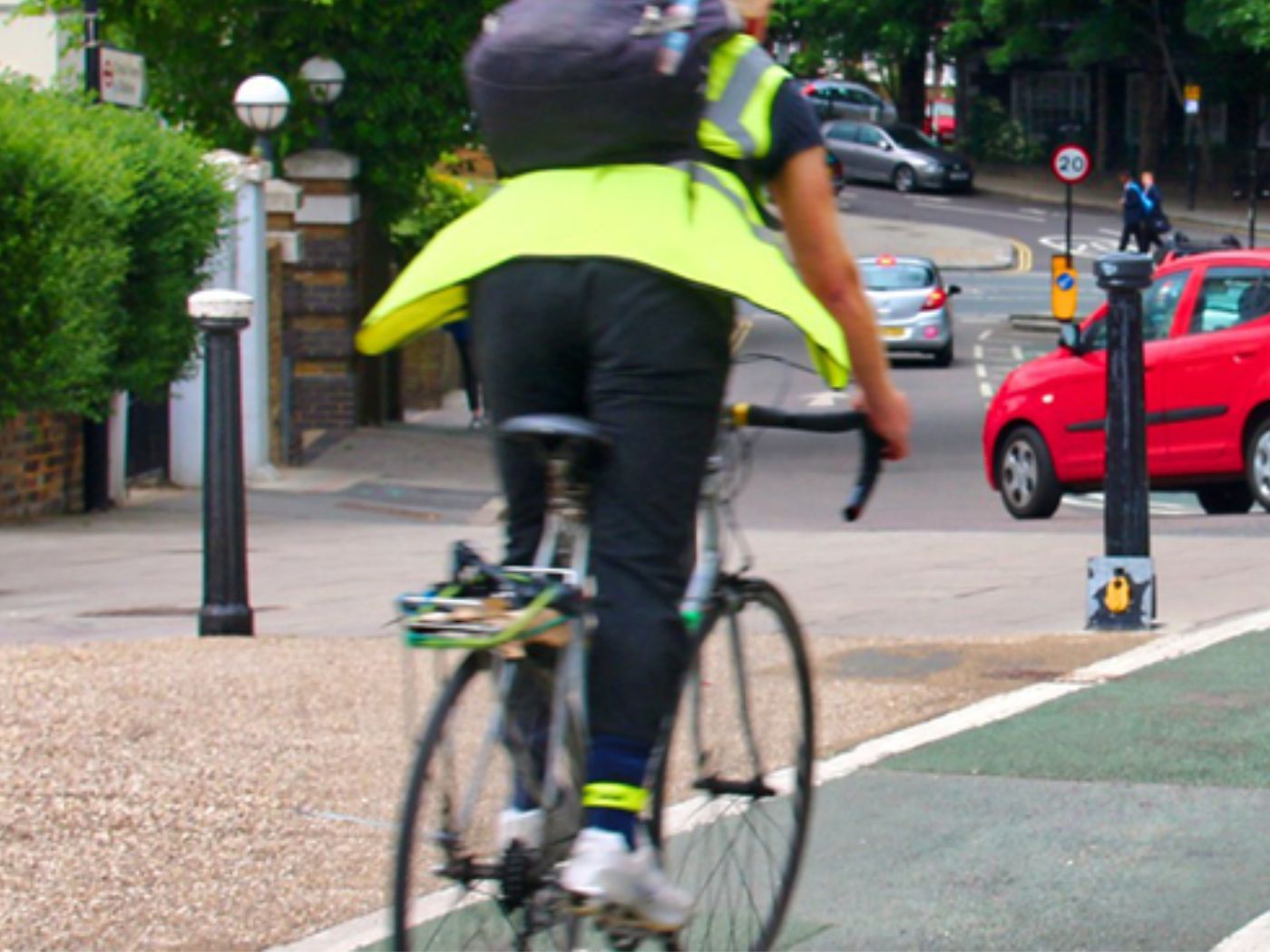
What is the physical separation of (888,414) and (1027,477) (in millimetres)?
13042

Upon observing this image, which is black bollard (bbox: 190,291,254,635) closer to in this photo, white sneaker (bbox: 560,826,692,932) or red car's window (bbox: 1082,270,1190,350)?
white sneaker (bbox: 560,826,692,932)

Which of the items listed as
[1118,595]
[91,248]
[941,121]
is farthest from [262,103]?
[941,121]

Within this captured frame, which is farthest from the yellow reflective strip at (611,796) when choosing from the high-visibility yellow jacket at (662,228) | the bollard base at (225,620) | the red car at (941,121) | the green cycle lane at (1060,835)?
the red car at (941,121)

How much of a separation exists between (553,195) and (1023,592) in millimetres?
7695

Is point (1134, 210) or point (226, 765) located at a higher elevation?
point (1134, 210)

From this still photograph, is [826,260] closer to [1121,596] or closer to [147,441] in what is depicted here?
[1121,596]

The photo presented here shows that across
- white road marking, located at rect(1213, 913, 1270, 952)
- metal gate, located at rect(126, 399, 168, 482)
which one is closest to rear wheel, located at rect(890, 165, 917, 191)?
metal gate, located at rect(126, 399, 168, 482)

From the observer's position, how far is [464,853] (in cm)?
364

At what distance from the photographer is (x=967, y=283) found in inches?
1890

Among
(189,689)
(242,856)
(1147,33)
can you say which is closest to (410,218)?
(189,689)

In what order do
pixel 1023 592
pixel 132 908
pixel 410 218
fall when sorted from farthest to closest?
pixel 410 218, pixel 1023 592, pixel 132 908

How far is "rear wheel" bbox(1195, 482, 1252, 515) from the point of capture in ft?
54.1

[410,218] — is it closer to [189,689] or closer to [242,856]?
[189,689]

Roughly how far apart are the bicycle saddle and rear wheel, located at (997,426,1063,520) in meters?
13.2
